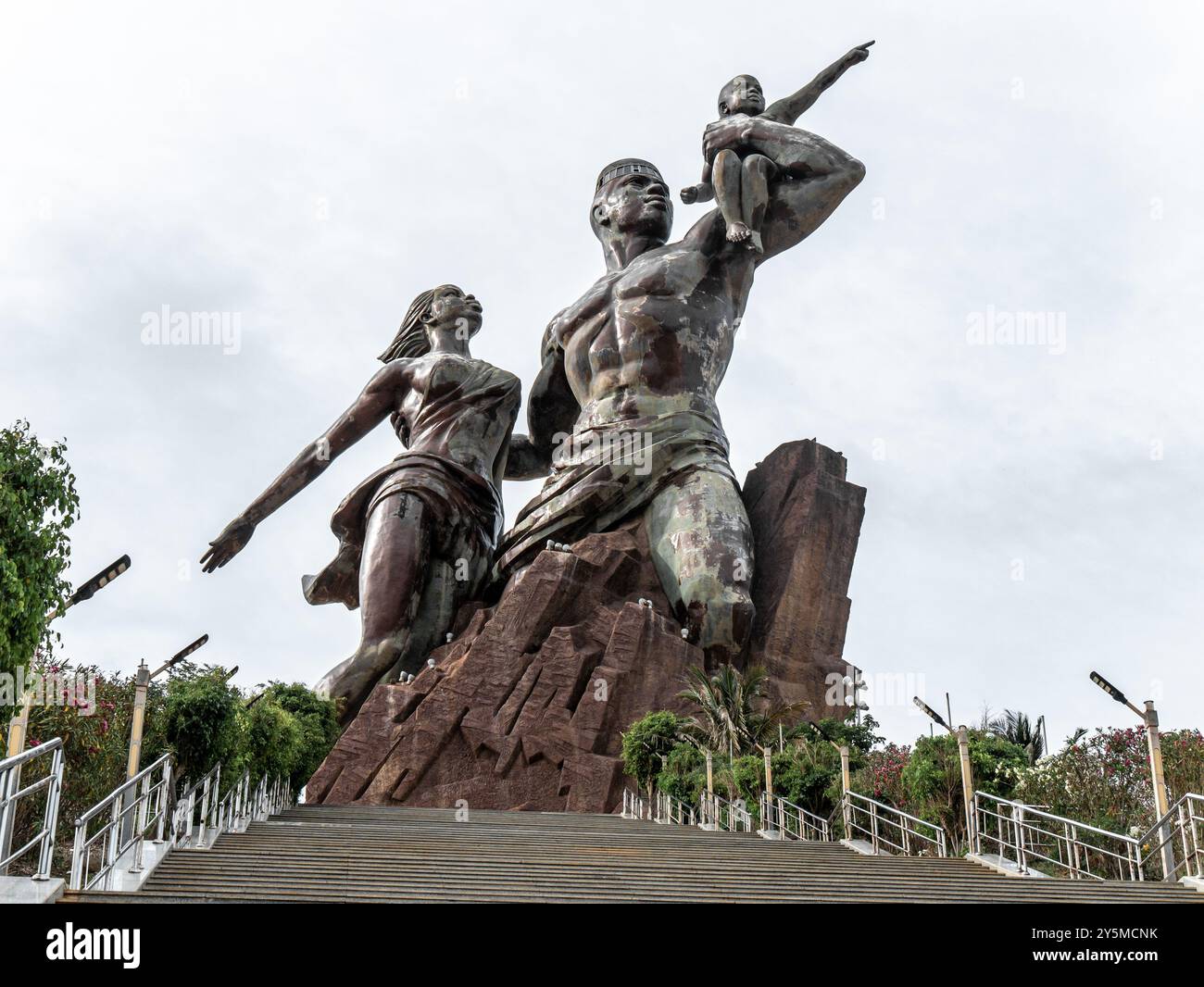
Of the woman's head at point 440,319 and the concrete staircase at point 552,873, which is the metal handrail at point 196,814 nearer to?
the concrete staircase at point 552,873

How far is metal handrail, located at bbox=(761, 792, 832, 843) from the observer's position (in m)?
10.7

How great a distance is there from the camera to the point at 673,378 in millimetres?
18000

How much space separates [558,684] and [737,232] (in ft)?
21.8

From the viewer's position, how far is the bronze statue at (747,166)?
696 inches

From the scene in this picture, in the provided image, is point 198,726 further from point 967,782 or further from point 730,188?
point 730,188

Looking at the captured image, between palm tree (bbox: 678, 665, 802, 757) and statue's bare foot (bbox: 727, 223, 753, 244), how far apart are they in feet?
19.8

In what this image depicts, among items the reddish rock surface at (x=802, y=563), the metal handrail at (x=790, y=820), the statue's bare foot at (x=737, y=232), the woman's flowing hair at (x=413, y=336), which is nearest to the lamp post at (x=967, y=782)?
the metal handrail at (x=790, y=820)

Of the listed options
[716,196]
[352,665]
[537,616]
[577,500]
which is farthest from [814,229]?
[352,665]

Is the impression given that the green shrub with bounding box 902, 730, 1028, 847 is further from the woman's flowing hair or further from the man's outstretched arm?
the woman's flowing hair

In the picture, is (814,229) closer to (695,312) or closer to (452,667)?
(695,312)

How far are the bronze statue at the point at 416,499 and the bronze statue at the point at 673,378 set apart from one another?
886 millimetres

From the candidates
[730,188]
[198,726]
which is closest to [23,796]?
[198,726]
